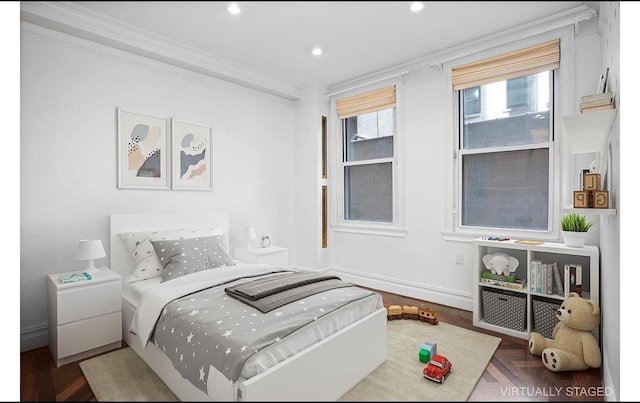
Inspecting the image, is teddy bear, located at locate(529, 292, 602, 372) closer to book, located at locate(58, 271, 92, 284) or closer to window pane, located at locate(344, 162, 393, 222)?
window pane, located at locate(344, 162, 393, 222)

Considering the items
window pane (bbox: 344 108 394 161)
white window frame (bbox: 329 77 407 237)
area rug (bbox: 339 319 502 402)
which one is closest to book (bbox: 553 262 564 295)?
area rug (bbox: 339 319 502 402)

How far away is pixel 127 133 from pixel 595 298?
3.65 metres

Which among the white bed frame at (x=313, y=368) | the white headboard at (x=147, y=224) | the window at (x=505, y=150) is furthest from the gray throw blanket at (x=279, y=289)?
the window at (x=505, y=150)

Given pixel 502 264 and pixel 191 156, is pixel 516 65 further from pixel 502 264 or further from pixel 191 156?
pixel 191 156

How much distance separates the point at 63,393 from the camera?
84cm

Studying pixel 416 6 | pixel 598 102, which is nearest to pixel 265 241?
pixel 598 102

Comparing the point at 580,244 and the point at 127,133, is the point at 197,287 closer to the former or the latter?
the point at 127,133

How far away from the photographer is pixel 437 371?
1314 millimetres

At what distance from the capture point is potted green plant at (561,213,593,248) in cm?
225

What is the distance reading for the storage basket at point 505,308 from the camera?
8.05 ft

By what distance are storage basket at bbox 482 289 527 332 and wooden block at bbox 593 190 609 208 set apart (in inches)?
49.9

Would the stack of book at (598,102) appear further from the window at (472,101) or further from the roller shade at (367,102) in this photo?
the roller shade at (367,102)

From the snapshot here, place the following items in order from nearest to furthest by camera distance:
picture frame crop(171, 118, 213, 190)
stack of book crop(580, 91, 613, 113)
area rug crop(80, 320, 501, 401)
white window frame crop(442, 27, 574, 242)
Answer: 1. area rug crop(80, 320, 501, 401)
2. stack of book crop(580, 91, 613, 113)
3. white window frame crop(442, 27, 574, 242)
4. picture frame crop(171, 118, 213, 190)
